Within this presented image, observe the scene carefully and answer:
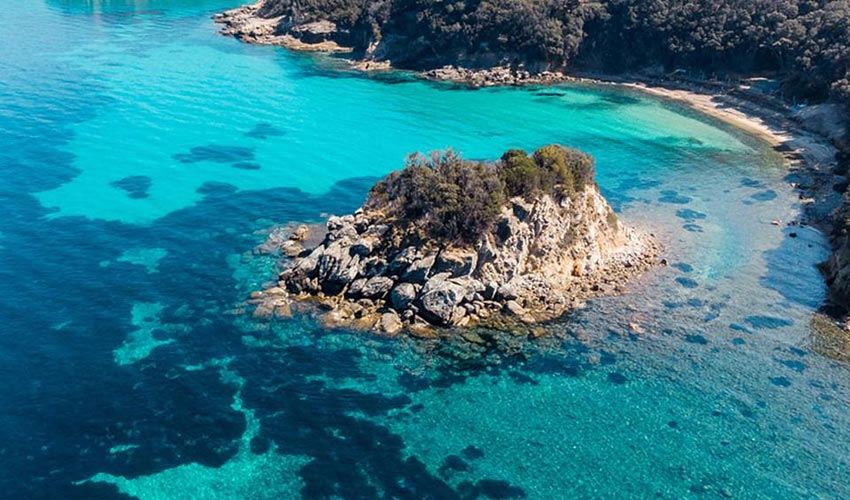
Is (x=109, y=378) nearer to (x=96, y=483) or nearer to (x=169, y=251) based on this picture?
(x=96, y=483)

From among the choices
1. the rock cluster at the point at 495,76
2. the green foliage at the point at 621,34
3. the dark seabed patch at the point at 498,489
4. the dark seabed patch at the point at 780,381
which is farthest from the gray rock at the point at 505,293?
the rock cluster at the point at 495,76

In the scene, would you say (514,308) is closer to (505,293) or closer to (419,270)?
(505,293)

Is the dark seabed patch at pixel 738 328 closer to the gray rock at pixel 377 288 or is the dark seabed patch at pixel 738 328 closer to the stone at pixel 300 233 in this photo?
the gray rock at pixel 377 288

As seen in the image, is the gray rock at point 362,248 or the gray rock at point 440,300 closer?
the gray rock at point 440,300

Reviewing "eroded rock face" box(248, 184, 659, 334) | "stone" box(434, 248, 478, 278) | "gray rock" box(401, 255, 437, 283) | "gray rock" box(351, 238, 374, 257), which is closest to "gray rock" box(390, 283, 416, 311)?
"eroded rock face" box(248, 184, 659, 334)

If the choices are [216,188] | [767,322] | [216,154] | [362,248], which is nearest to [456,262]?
[362,248]

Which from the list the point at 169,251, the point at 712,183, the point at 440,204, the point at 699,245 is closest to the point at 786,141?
the point at 712,183
